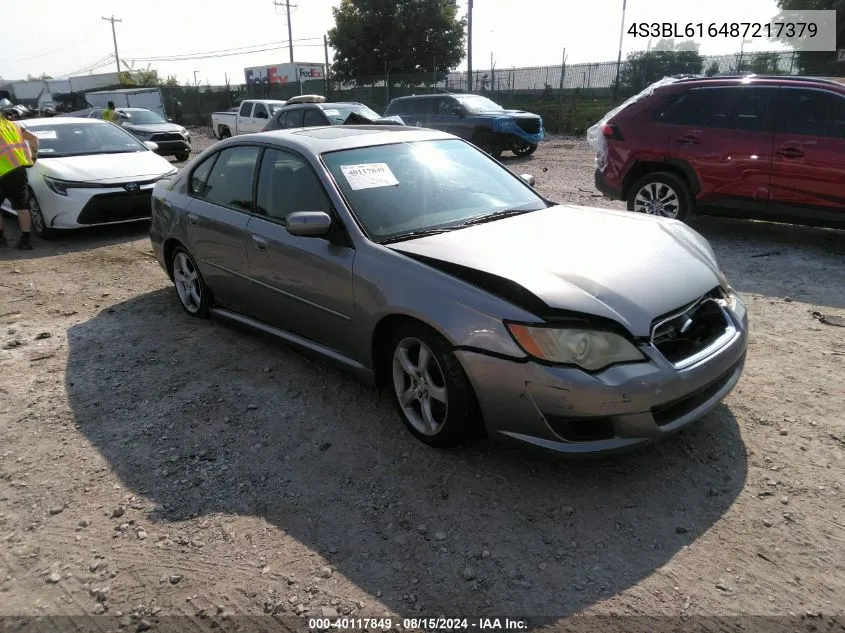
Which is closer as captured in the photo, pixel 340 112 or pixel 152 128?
pixel 340 112

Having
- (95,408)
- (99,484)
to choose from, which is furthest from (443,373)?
(95,408)

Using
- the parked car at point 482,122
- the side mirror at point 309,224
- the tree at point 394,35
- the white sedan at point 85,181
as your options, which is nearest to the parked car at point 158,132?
the parked car at point 482,122

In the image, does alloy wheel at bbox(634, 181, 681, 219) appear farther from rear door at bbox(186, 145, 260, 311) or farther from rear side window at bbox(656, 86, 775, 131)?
rear door at bbox(186, 145, 260, 311)

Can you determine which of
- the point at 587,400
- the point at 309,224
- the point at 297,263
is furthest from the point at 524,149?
the point at 587,400

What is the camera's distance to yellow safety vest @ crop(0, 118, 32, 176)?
24.8 feet

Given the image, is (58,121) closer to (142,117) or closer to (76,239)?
(76,239)

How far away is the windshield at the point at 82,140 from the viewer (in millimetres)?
8758

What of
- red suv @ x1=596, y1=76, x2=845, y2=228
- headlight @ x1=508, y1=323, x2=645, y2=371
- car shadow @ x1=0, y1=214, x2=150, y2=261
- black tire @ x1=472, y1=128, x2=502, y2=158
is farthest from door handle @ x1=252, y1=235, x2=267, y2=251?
black tire @ x1=472, y1=128, x2=502, y2=158

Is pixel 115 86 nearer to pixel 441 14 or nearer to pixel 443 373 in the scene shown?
pixel 441 14

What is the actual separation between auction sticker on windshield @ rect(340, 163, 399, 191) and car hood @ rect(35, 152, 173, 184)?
5589 millimetres

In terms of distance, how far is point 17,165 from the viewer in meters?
7.72

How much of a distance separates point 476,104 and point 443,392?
1406 cm

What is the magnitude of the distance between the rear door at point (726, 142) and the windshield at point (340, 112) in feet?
24.9

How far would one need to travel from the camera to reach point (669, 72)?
848 inches
